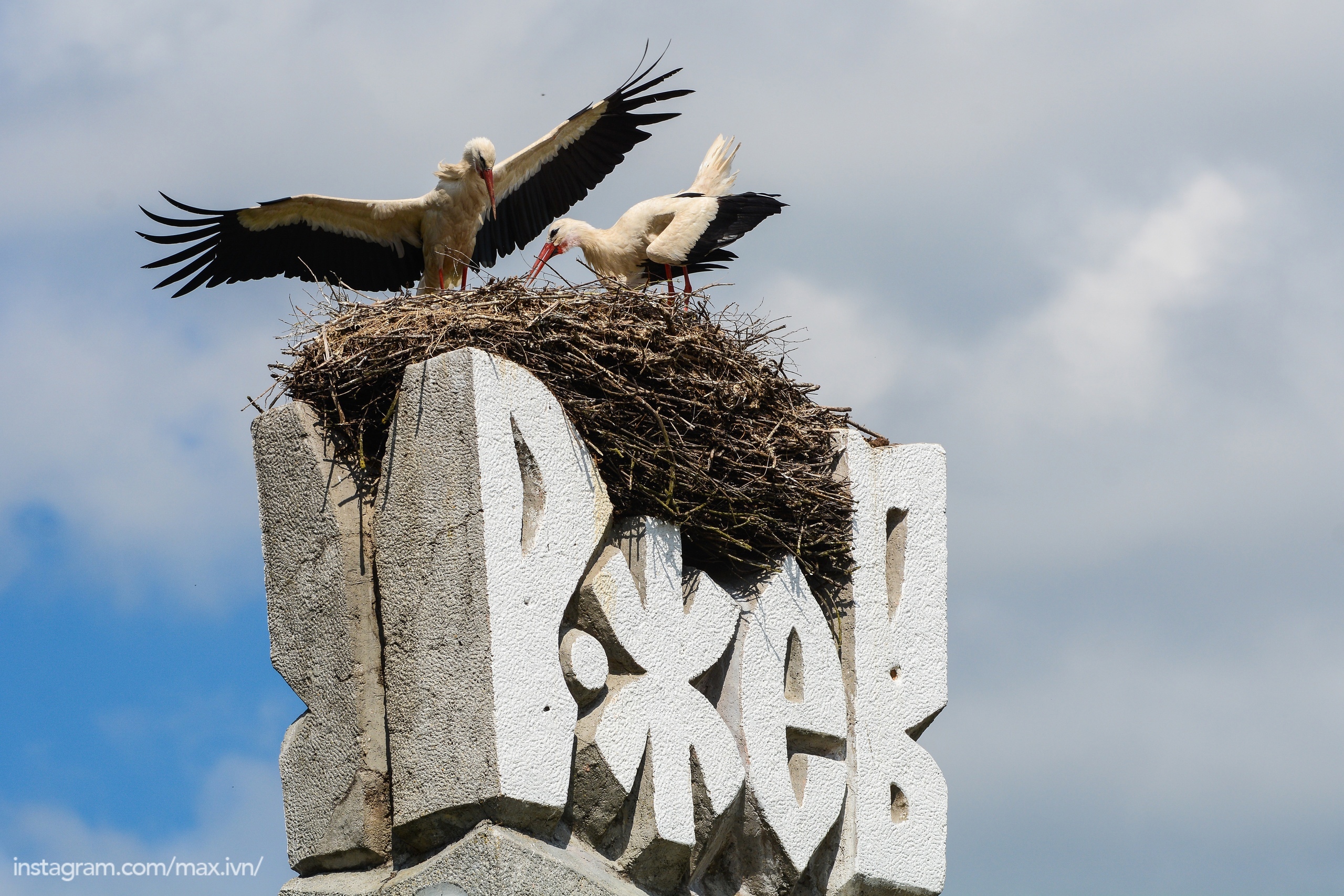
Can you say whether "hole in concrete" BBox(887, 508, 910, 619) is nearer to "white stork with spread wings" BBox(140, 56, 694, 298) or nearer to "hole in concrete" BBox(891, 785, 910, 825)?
"hole in concrete" BBox(891, 785, 910, 825)

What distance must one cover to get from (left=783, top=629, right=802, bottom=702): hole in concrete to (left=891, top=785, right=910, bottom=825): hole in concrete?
622 mm

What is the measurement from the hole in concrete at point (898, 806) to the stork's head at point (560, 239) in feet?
12.0

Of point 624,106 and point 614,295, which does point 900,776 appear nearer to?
point 614,295

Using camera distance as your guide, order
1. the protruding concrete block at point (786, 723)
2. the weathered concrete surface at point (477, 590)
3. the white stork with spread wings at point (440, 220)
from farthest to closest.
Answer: the white stork with spread wings at point (440, 220), the protruding concrete block at point (786, 723), the weathered concrete surface at point (477, 590)

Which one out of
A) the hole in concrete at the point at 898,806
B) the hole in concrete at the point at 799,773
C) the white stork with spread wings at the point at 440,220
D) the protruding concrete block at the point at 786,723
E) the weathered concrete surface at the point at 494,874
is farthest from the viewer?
the white stork with spread wings at the point at 440,220

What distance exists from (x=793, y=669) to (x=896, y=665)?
0.60 metres

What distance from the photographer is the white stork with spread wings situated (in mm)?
7938

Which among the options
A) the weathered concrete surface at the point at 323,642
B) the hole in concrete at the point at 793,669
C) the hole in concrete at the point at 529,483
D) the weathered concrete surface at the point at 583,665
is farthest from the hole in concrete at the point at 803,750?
the weathered concrete surface at the point at 323,642

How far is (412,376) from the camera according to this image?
17.5ft

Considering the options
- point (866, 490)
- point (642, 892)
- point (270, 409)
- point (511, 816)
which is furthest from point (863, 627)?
point (270, 409)

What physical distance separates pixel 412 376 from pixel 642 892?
6.44 feet

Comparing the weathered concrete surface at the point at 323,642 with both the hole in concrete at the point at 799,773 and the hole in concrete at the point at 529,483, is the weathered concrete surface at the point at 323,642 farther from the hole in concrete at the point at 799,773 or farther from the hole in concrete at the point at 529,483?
the hole in concrete at the point at 799,773

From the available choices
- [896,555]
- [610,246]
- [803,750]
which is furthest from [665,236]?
[803,750]

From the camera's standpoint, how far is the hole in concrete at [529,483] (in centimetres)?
532
